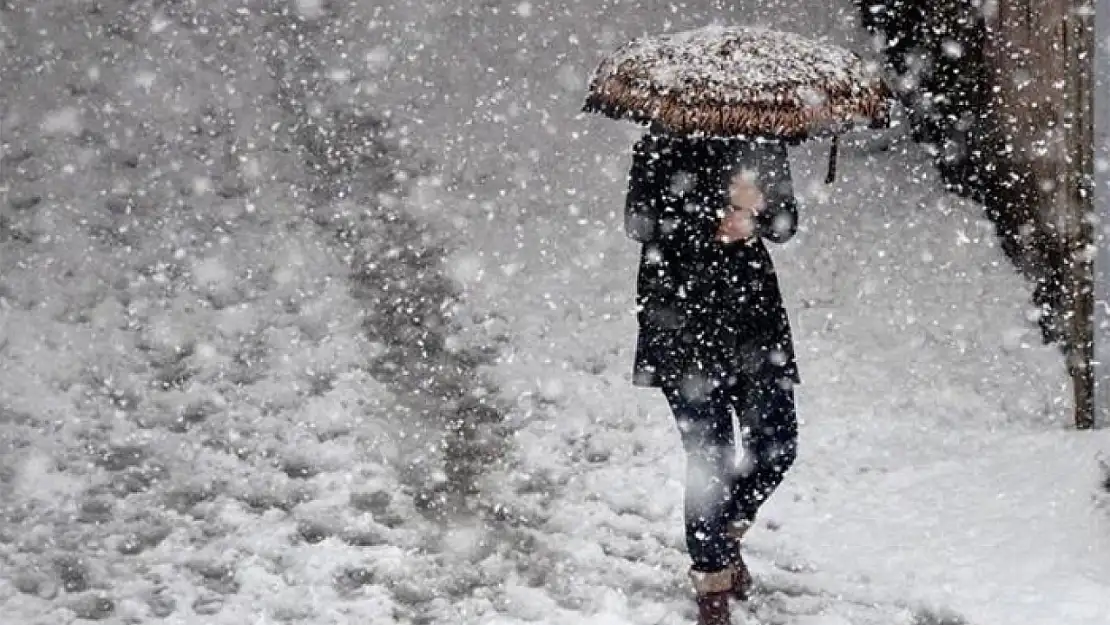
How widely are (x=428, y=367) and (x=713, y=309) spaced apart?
A: 310 centimetres

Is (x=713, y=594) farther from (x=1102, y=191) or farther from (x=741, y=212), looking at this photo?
(x=1102, y=191)

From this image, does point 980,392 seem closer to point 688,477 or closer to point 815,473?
point 815,473

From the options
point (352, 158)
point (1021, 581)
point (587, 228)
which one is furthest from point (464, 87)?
point (1021, 581)

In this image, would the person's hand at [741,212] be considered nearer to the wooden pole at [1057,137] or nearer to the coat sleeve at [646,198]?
the coat sleeve at [646,198]

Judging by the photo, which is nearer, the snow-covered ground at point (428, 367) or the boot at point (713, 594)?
the boot at point (713, 594)

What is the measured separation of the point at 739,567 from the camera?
5512 millimetres

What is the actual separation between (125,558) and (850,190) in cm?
559

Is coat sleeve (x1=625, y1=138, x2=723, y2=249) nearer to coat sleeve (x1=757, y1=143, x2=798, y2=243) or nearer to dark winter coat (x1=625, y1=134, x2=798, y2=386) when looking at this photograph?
dark winter coat (x1=625, y1=134, x2=798, y2=386)

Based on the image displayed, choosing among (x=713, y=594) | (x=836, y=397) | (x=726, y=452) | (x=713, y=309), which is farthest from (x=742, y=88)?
(x=836, y=397)

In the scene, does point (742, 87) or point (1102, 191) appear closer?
point (742, 87)

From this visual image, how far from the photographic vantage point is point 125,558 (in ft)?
19.8

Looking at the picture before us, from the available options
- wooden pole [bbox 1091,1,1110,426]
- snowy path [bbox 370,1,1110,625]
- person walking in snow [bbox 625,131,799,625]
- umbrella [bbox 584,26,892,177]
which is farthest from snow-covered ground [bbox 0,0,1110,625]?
umbrella [bbox 584,26,892,177]

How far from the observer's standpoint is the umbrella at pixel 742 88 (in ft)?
15.8

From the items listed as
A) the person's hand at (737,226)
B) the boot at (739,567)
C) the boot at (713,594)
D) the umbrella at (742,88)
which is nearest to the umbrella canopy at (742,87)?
the umbrella at (742,88)
